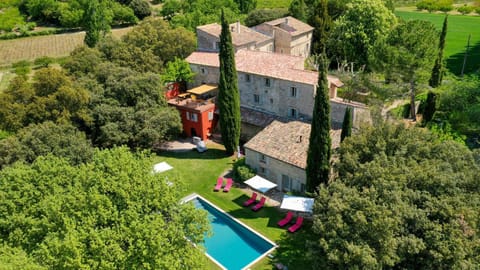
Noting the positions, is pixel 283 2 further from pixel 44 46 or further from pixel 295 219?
pixel 295 219

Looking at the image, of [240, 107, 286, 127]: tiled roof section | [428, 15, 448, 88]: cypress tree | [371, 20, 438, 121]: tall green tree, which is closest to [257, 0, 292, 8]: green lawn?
[371, 20, 438, 121]: tall green tree

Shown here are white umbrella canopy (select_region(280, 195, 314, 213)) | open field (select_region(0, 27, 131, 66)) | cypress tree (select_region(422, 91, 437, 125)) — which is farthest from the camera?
open field (select_region(0, 27, 131, 66))

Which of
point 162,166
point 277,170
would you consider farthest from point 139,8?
point 277,170

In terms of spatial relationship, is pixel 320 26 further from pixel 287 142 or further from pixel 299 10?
→ pixel 287 142

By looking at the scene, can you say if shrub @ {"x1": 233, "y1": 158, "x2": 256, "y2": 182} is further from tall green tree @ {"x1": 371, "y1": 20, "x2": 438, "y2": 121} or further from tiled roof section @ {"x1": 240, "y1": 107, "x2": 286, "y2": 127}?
tall green tree @ {"x1": 371, "y1": 20, "x2": 438, "y2": 121}

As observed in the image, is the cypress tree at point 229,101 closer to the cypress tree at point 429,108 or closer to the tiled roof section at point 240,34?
the tiled roof section at point 240,34
